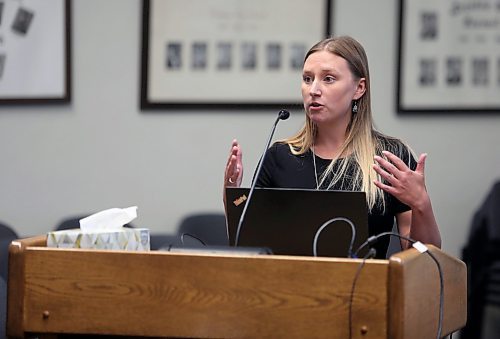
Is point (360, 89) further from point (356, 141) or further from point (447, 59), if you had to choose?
point (447, 59)

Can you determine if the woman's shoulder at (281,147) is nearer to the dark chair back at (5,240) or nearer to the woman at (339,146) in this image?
the woman at (339,146)

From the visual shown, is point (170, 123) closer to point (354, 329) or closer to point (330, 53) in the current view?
point (330, 53)

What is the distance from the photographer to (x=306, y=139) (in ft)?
8.45

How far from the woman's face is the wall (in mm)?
1913

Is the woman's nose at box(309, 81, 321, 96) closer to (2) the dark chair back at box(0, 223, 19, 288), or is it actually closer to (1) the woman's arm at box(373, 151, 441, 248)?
(1) the woman's arm at box(373, 151, 441, 248)

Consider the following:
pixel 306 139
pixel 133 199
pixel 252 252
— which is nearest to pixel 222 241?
pixel 133 199

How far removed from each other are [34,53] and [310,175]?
234 cm

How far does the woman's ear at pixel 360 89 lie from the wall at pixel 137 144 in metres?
1.82

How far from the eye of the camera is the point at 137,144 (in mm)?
4406

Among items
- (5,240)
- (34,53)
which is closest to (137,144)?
(34,53)

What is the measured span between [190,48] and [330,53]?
2.02 m

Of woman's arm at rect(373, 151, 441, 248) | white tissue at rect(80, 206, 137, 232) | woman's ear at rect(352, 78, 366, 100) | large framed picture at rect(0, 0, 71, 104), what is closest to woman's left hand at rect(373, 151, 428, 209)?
woman's arm at rect(373, 151, 441, 248)

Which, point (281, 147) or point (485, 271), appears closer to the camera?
point (281, 147)

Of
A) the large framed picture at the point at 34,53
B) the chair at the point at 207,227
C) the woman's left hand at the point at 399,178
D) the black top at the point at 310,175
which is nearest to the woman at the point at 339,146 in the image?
the black top at the point at 310,175
